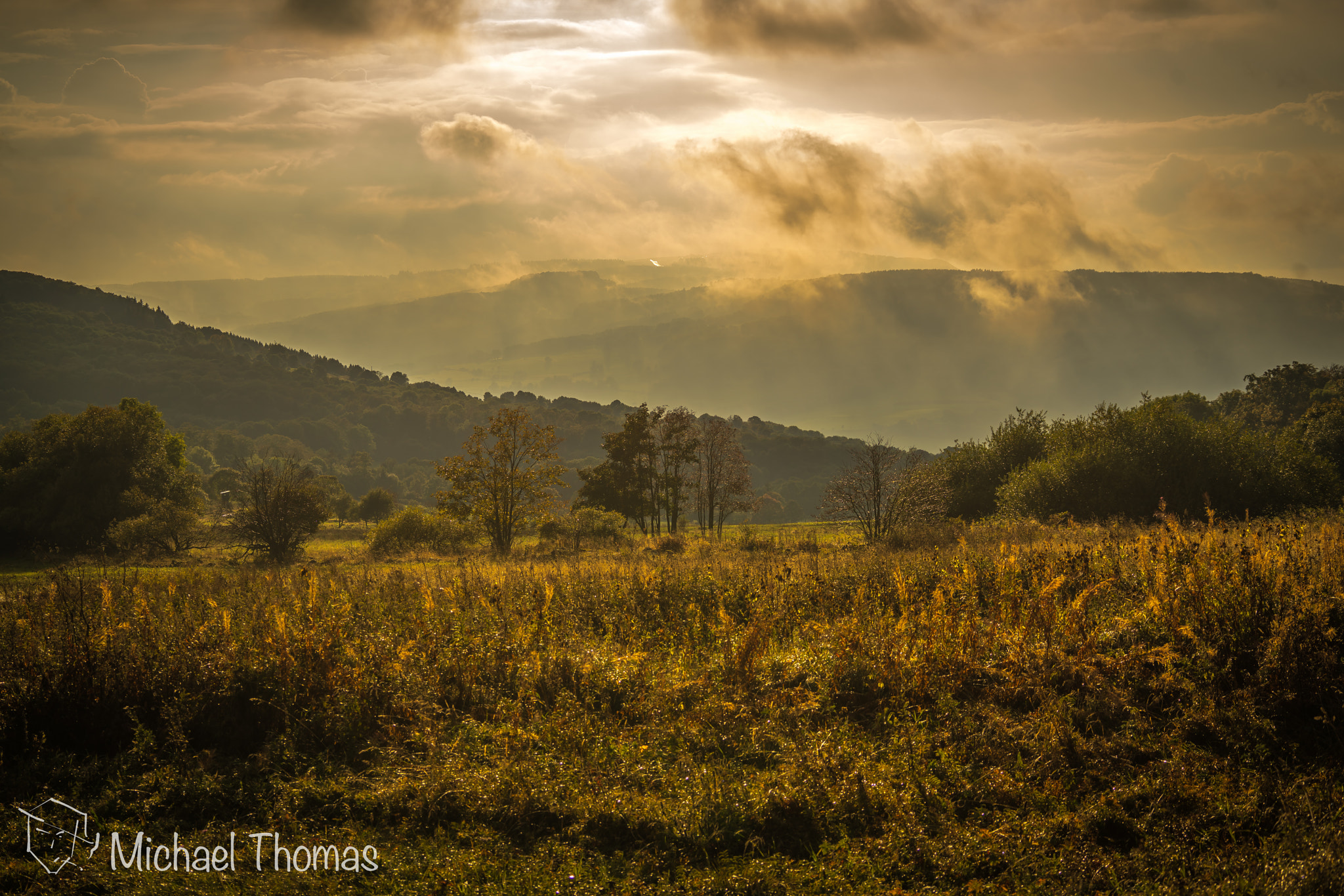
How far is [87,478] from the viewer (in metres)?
44.1

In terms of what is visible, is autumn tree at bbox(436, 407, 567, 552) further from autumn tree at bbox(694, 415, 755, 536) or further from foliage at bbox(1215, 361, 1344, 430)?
foliage at bbox(1215, 361, 1344, 430)

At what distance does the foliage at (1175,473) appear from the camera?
31.7 meters

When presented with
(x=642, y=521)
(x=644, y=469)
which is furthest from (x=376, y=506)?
(x=642, y=521)

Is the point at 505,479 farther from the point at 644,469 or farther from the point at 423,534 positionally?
the point at 644,469

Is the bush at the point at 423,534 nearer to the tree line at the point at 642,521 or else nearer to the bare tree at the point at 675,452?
the tree line at the point at 642,521

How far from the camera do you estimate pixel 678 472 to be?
70.4 metres

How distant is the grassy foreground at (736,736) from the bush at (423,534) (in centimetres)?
3291

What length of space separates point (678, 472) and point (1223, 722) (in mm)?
63378

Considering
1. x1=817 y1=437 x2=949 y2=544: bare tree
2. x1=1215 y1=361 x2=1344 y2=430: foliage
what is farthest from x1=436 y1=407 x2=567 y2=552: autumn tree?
x1=1215 y1=361 x2=1344 y2=430: foliage

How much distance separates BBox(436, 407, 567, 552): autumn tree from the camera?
42031 millimetres

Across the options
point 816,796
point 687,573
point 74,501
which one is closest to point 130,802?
point 816,796

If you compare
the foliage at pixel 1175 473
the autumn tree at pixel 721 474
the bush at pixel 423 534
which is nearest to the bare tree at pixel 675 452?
the autumn tree at pixel 721 474

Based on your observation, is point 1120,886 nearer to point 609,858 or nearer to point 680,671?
point 609,858

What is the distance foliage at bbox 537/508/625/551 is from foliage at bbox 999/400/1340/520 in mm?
24182
